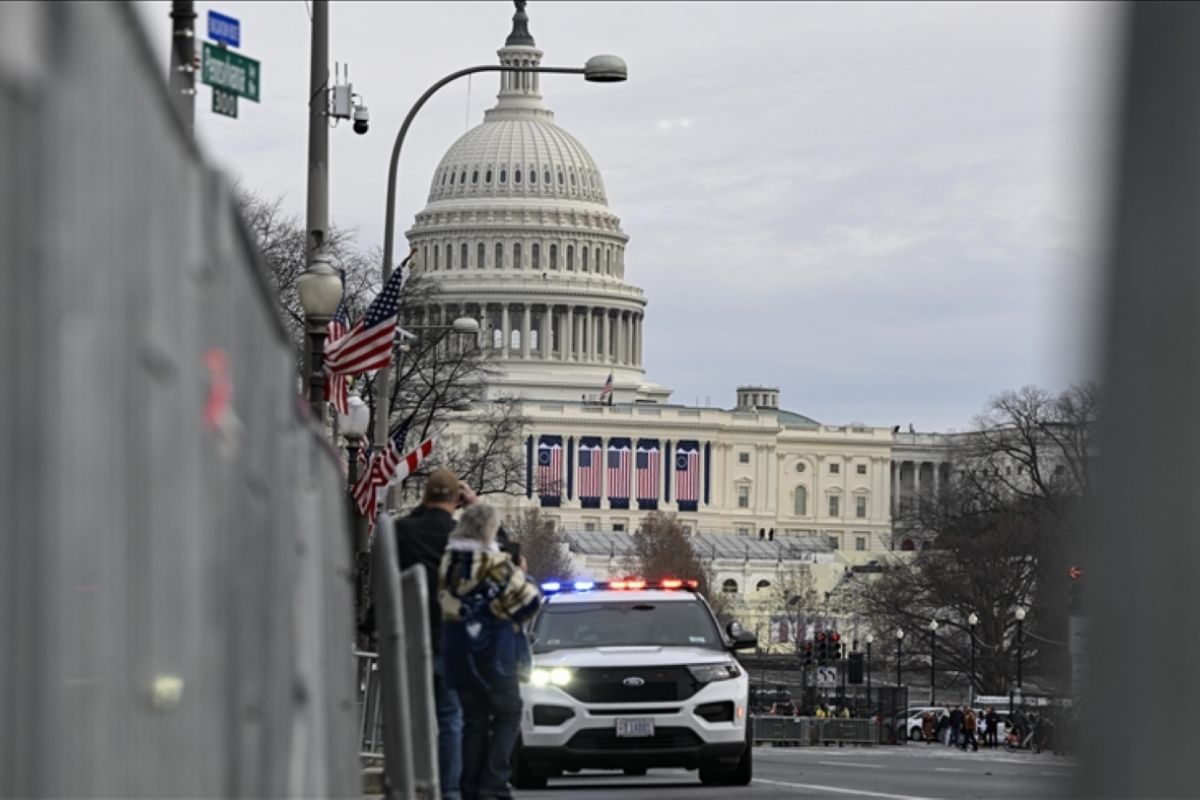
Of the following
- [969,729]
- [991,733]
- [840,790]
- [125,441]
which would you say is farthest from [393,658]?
[991,733]

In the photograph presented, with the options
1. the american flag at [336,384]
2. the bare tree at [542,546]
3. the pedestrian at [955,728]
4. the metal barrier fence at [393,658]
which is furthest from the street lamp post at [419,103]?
the bare tree at [542,546]

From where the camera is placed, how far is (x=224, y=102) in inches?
687

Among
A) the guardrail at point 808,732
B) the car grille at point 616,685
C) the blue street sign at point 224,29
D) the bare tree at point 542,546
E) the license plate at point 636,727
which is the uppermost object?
the blue street sign at point 224,29

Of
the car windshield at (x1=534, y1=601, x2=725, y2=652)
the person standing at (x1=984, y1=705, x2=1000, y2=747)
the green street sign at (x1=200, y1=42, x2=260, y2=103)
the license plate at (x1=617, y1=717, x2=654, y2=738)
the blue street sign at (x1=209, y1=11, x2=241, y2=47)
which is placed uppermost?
the blue street sign at (x1=209, y1=11, x2=241, y2=47)

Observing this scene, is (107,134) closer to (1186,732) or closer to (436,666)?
(1186,732)

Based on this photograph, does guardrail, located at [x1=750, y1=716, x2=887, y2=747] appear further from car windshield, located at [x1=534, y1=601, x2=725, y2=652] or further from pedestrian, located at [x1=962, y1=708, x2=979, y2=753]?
car windshield, located at [x1=534, y1=601, x2=725, y2=652]

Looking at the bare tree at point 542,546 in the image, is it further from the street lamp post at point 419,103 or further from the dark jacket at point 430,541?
the dark jacket at point 430,541

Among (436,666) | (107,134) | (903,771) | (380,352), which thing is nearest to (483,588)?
(436,666)

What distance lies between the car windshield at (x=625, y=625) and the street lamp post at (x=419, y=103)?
14322 mm

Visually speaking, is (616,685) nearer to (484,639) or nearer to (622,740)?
(622,740)

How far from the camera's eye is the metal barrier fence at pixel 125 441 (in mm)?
3197

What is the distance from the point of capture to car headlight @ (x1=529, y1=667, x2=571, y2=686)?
18.9 metres

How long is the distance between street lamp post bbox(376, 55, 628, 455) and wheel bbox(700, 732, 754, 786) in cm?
1445

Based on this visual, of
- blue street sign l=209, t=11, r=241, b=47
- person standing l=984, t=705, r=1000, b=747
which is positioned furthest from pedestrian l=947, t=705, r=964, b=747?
blue street sign l=209, t=11, r=241, b=47
